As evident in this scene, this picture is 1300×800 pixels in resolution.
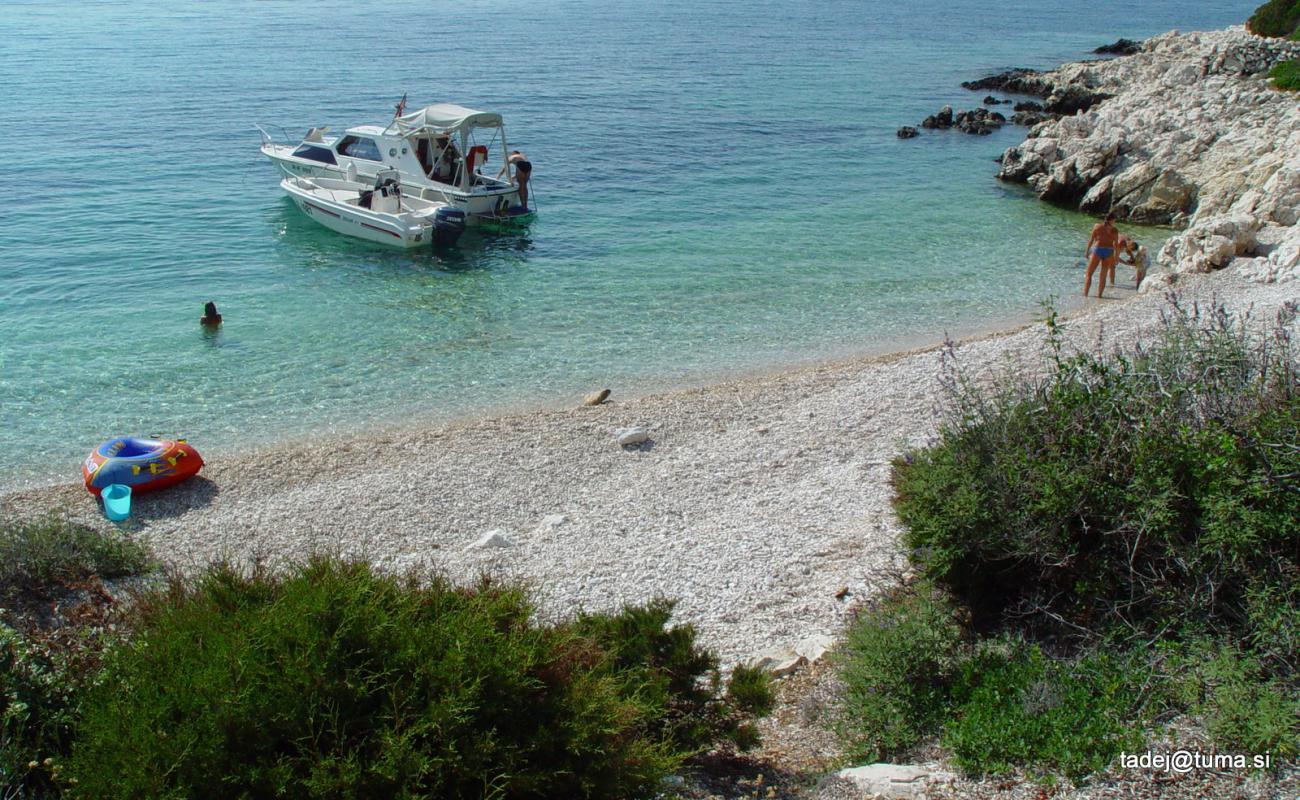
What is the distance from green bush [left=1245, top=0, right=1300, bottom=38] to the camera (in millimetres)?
45500

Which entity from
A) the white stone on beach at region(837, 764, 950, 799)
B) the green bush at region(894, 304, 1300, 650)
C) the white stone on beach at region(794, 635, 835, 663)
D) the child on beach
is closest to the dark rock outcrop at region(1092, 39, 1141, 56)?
the child on beach

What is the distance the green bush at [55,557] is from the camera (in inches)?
302

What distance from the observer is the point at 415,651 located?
4.25 metres

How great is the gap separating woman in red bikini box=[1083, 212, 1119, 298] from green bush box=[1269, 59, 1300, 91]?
18.8 m

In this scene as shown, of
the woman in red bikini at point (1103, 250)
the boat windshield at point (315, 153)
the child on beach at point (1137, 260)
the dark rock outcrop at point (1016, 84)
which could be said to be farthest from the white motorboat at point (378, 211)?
the dark rock outcrop at point (1016, 84)

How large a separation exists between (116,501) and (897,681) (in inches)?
364

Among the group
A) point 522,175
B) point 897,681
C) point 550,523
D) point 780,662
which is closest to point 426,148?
point 522,175

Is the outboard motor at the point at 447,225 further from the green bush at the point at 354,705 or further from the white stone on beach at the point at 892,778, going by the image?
the white stone on beach at the point at 892,778

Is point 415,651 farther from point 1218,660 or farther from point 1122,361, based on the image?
point 1122,361

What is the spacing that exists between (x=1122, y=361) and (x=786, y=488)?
4.60 metres

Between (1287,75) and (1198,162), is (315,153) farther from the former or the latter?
(1287,75)

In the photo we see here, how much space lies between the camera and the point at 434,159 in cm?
2400

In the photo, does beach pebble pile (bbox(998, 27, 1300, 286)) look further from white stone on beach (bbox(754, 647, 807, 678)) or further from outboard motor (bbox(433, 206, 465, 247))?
outboard motor (bbox(433, 206, 465, 247))

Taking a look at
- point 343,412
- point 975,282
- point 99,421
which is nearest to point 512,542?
point 343,412
